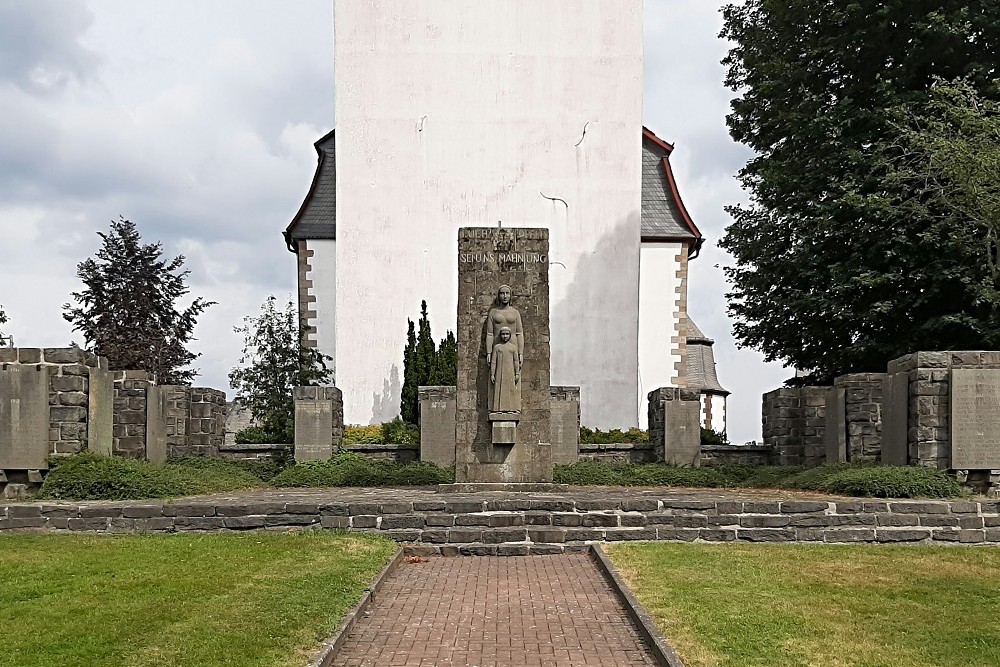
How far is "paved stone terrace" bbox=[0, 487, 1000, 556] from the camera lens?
39.9 feet

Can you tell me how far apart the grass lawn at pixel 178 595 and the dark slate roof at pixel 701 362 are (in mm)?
33374

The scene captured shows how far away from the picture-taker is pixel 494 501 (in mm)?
12555

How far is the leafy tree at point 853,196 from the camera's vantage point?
68.4 feet

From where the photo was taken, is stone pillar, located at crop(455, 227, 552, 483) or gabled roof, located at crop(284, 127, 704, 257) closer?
stone pillar, located at crop(455, 227, 552, 483)

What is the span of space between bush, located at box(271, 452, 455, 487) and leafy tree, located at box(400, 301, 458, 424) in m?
6.03

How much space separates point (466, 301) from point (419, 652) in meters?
8.76

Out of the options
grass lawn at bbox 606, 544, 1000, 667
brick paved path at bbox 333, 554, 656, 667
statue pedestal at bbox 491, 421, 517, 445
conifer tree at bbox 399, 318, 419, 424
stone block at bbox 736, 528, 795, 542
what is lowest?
brick paved path at bbox 333, 554, 656, 667

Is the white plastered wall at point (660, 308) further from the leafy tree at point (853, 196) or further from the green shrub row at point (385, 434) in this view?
the green shrub row at point (385, 434)

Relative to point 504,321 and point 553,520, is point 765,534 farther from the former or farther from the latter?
point 504,321

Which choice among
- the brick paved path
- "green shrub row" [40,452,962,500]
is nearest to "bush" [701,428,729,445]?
"green shrub row" [40,452,962,500]

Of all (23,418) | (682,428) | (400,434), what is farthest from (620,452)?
(23,418)

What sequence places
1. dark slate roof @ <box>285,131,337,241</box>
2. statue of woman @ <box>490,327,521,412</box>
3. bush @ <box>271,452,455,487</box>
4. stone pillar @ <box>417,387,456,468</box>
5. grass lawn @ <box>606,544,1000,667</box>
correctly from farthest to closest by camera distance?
dark slate roof @ <box>285,131,337,241</box> → stone pillar @ <box>417,387,456,468</box> → bush @ <box>271,452,455,487</box> → statue of woman @ <box>490,327,521,412</box> → grass lawn @ <box>606,544,1000,667</box>

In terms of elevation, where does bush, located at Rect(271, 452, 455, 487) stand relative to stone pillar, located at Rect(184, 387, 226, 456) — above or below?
below

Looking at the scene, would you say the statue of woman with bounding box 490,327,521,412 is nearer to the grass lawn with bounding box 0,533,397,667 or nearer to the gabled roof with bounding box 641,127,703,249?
the grass lawn with bounding box 0,533,397,667
